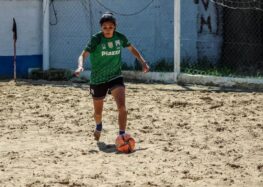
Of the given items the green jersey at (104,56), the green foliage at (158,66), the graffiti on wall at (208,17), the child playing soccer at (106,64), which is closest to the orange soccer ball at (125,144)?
the child playing soccer at (106,64)

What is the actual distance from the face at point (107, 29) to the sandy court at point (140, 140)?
1.30m

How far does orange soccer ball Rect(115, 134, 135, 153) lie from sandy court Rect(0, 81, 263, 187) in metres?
0.09

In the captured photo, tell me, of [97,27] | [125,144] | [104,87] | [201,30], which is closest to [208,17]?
[201,30]

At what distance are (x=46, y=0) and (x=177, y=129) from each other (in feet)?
24.8

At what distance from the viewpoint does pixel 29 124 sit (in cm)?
815

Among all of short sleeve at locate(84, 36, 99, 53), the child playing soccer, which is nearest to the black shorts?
the child playing soccer

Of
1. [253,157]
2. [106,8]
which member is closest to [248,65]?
[106,8]

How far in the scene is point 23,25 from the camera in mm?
14336

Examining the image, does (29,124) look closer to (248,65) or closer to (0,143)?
(0,143)

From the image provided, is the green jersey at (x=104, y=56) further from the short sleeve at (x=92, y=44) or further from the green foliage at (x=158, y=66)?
the green foliage at (x=158, y=66)

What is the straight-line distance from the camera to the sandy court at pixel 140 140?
5391 millimetres

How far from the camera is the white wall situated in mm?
14125

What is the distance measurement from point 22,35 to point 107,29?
7.86 metres

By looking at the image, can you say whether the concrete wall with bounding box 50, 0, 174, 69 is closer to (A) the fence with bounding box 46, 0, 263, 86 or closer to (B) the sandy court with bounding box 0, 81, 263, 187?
(A) the fence with bounding box 46, 0, 263, 86
